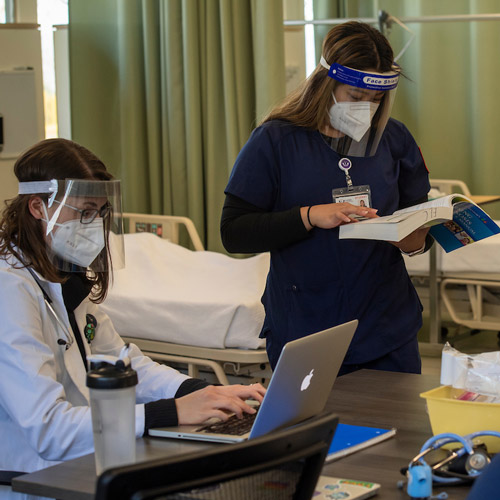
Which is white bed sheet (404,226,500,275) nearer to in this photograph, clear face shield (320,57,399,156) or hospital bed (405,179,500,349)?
hospital bed (405,179,500,349)

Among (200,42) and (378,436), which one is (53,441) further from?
(200,42)

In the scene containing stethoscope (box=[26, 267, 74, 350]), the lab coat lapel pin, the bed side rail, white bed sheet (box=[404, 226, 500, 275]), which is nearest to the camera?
stethoscope (box=[26, 267, 74, 350])

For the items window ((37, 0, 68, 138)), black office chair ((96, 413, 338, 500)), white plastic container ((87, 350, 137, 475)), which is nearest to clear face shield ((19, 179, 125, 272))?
white plastic container ((87, 350, 137, 475))

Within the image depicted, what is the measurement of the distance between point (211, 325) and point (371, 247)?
3.88 feet

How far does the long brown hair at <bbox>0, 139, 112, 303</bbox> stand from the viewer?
1.59 meters

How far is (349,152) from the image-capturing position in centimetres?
204

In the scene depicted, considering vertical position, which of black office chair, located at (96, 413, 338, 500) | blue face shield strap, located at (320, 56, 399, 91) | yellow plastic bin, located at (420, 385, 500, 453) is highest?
blue face shield strap, located at (320, 56, 399, 91)

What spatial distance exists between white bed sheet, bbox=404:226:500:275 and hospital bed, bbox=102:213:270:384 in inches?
42.5

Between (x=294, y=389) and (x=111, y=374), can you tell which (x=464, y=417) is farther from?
(x=111, y=374)

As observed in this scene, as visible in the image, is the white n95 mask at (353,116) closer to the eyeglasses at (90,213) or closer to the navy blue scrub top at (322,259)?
the navy blue scrub top at (322,259)

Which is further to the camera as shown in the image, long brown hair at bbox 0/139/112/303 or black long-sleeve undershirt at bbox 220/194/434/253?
black long-sleeve undershirt at bbox 220/194/434/253

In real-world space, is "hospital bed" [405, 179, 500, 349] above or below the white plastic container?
below

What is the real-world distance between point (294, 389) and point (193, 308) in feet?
6.16

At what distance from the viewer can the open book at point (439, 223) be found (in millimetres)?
1859
